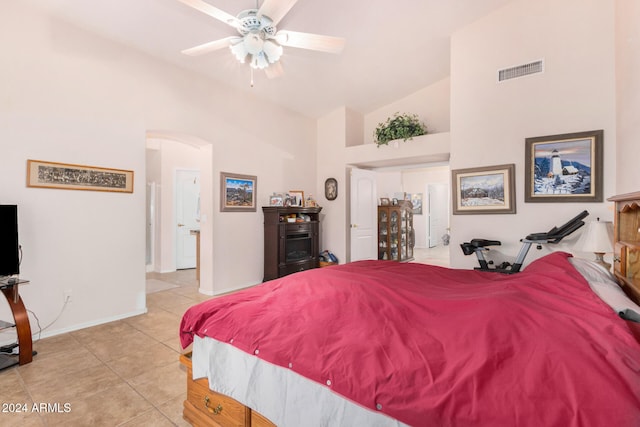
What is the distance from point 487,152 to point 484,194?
54 cm

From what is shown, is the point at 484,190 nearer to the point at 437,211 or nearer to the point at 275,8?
the point at 275,8

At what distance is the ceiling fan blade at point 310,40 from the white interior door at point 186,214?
470cm

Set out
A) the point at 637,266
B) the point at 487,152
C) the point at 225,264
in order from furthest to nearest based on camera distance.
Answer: the point at 225,264
the point at 487,152
the point at 637,266

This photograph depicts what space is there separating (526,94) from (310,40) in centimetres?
273

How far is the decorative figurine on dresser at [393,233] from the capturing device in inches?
271

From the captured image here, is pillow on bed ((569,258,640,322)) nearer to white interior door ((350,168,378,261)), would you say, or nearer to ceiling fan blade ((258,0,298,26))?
ceiling fan blade ((258,0,298,26))

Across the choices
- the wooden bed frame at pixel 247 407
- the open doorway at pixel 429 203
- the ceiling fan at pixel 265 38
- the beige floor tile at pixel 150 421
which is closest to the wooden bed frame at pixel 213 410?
the wooden bed frame at pixel 247 407

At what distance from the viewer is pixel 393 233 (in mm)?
7090

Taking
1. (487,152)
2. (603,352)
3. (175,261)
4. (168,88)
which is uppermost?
(168,88)

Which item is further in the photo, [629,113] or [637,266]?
[629,113]

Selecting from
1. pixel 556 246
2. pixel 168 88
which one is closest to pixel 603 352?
pixel 556 246

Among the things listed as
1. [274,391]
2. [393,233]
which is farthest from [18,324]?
[393,233]

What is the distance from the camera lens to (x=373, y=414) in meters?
1.05

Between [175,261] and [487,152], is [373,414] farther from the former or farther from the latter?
[175,261]
